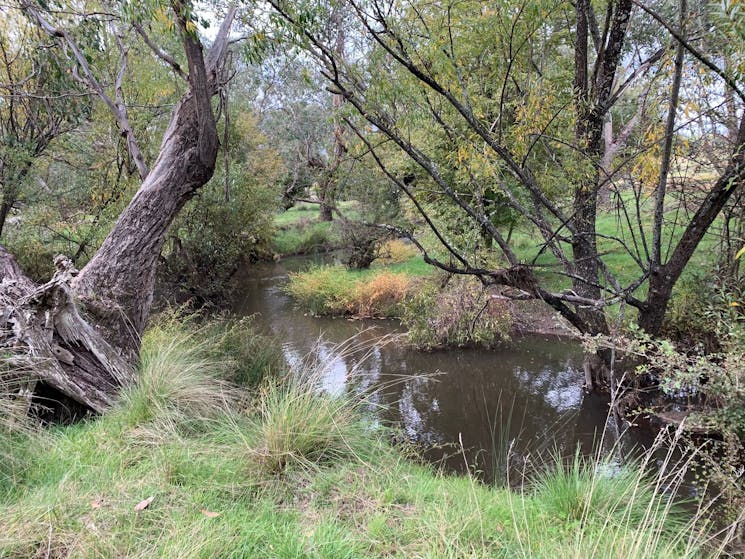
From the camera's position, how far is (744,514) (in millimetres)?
2057

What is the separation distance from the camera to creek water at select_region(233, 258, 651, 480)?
15.6 feet

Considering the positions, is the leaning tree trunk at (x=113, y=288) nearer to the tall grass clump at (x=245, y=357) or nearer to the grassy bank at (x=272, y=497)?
the grassy bank at (x=272, y=497)

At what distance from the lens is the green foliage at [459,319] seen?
778 centimetres

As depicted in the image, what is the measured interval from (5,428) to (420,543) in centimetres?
273

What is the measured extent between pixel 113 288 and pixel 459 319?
17.2 ft

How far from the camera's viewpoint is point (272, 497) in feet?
8.97

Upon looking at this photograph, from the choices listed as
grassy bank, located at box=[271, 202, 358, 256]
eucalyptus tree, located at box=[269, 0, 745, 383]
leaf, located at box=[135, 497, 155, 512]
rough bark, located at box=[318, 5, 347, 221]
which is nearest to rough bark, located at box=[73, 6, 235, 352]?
rough bark, located at box=[318, 5, 347, 221]

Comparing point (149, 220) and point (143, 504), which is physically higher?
point (149, 220)

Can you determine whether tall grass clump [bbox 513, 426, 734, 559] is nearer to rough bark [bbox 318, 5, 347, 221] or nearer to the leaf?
the leaf

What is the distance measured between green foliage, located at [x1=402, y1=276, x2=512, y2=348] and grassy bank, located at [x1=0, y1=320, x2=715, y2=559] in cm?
420

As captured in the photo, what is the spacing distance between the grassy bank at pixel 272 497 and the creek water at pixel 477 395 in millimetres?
552

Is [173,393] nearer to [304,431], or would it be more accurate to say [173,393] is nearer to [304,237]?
[304,431]

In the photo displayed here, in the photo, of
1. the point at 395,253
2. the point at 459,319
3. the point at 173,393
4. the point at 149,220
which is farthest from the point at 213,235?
the point at 173,393

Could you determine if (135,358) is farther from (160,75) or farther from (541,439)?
(160,75)
